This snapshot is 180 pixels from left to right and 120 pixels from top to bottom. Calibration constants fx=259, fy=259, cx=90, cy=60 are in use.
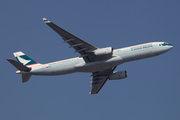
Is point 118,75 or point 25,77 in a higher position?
point 25,77

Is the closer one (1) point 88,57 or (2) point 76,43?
(2) point 76,43

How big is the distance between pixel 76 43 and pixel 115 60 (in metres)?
8.99

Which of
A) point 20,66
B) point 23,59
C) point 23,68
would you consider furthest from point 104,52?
point 23,59

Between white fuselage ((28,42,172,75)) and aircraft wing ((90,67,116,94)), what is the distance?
321 inches

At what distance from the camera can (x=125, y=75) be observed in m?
63.6

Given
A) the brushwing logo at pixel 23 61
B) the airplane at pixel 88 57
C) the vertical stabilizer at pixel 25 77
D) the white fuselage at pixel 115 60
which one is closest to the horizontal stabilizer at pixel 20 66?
the airplane at pixel 88 57

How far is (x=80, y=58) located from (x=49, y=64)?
24.3 ft

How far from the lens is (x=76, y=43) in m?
52.9

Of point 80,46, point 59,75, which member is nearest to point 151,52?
point 80,46

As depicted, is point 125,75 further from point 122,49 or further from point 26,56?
point 26,56

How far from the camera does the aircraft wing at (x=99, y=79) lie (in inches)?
2581

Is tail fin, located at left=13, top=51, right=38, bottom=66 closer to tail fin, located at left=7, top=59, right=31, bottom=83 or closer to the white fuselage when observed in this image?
tail fin, located at left=7, top=59, right=31, bottom=83

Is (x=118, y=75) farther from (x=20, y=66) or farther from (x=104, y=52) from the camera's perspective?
(x=20, y=66)

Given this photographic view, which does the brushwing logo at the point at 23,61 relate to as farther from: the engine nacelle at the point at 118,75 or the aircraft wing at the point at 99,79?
the engine nacelle at the point at 118,75
